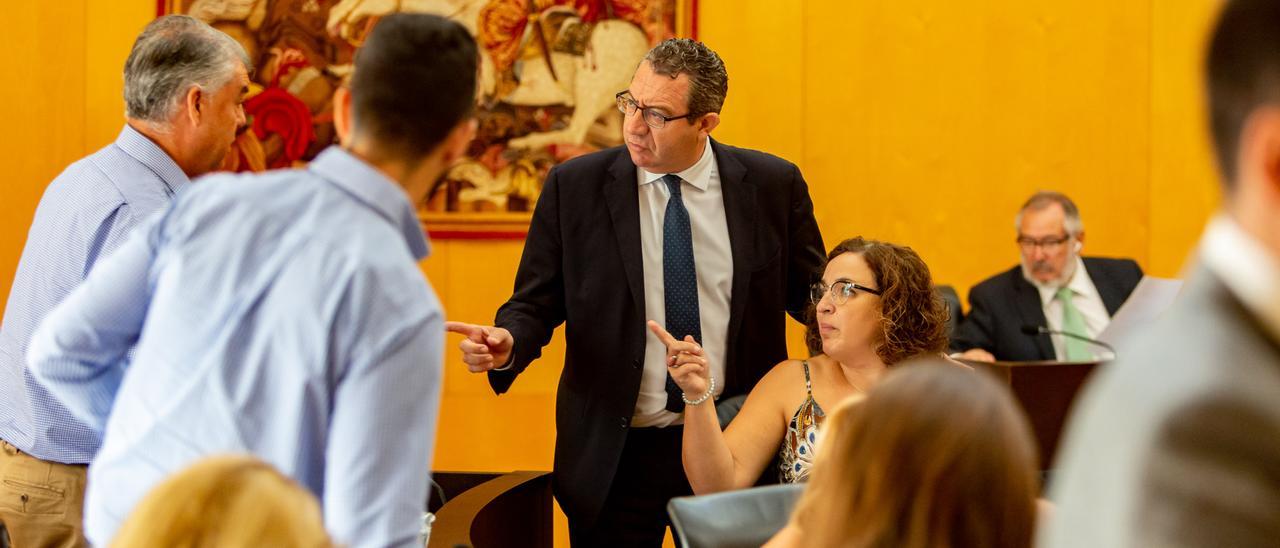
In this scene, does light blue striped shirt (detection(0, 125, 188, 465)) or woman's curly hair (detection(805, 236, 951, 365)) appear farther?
woman's curly hair (detection(805, 236, 951, 365))

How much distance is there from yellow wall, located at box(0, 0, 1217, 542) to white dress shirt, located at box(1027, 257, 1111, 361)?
408mm

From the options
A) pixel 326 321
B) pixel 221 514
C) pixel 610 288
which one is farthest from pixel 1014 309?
pixel 221 514

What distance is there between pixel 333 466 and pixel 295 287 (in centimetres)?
19

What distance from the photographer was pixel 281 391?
1.37 m

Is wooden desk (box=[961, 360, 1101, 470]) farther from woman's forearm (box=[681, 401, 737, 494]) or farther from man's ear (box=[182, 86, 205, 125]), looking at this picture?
man's ear (box=[182, 86, 205, 125])

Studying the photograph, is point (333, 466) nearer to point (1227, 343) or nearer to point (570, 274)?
point (1227, 343)

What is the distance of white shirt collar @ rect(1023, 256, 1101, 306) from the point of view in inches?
203

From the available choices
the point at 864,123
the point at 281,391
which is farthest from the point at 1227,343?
the point at 864,123

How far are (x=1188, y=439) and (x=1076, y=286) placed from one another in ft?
15.5

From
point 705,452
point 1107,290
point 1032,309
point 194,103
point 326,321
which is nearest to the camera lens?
point 326,321

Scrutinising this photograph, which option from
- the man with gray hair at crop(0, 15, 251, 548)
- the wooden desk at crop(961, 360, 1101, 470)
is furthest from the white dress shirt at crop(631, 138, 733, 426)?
the wooden desk at crop(961, 360, 1101, 470)

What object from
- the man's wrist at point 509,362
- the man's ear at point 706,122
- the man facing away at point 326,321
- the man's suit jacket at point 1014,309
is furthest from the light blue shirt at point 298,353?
the man's suit jacket at point 1014,309

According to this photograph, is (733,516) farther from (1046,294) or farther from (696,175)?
(1046,294)

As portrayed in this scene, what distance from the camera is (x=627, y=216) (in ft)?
10.2
